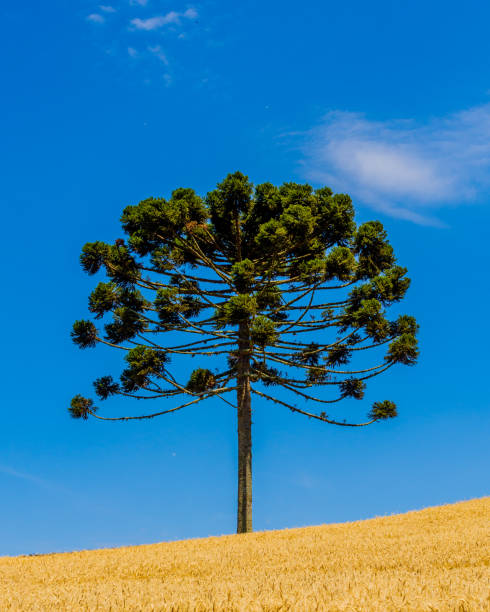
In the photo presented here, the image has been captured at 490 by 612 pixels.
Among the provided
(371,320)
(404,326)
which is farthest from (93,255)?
(404,326)

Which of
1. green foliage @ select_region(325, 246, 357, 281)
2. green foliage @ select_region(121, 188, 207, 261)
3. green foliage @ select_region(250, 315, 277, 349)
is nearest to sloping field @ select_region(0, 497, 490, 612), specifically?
green foliage @ select_region(250, 315, 277, 349)

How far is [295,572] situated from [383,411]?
14.0m

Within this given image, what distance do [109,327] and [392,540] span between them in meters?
14.2

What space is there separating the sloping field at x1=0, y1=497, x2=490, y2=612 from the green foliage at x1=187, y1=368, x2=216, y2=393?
5738 mm

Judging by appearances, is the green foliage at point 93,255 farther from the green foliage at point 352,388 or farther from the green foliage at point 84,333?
the green foliage at point 352,388

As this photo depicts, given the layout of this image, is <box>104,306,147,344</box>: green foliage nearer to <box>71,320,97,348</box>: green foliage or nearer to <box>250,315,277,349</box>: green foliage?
<box>71,320,97,348</box>: green foliage

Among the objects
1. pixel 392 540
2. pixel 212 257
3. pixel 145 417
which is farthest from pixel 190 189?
pixel 392 540

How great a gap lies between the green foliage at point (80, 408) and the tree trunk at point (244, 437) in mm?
5849

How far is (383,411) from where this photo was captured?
22438mm

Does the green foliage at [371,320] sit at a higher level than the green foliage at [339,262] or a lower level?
lower

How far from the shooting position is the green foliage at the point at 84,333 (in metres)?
22.5

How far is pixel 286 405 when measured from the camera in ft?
68.7

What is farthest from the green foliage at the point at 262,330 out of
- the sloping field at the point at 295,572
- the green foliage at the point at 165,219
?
the sloping field at the point at 295,572

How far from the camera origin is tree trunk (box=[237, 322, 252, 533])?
19719mm
